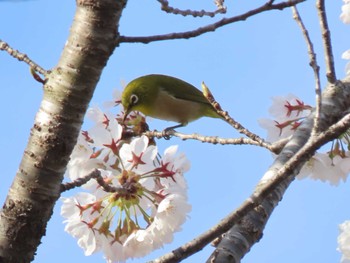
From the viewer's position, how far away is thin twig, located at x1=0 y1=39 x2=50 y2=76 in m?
2.17

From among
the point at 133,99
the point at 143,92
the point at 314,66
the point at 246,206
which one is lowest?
the point at 246,206

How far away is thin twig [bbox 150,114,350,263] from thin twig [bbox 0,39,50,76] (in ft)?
2.44

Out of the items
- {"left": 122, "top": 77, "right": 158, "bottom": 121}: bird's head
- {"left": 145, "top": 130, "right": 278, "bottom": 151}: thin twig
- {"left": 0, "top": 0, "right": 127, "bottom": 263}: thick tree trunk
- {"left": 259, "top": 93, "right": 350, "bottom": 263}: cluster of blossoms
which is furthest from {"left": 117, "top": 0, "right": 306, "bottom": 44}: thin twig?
{"left": 122, "top": 77, "right": 158, "bottom": 121}: bird's head

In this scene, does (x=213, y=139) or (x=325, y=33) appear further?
(x=213, y=139)

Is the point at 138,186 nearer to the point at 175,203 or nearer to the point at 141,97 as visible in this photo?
the point at 175,203

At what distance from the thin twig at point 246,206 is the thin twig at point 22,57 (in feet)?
2.44

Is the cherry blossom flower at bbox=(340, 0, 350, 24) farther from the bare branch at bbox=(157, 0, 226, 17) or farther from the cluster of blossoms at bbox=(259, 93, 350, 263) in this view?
the bare branch at bbox=(157, 0, 226, 17)

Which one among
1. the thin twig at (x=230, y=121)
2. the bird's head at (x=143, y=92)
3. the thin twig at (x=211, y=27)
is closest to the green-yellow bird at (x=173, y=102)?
the bird's head at (x=143, y=92)

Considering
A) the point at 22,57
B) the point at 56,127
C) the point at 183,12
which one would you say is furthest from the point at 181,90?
the point at 56,127

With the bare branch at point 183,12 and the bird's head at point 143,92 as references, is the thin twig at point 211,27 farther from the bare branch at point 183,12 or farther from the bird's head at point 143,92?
the bird's head at point 143,92

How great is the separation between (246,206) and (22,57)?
109cm

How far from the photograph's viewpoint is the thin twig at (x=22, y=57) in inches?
85.5

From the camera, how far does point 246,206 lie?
1.91 meters

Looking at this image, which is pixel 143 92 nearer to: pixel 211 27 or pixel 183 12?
pixel 183 12
